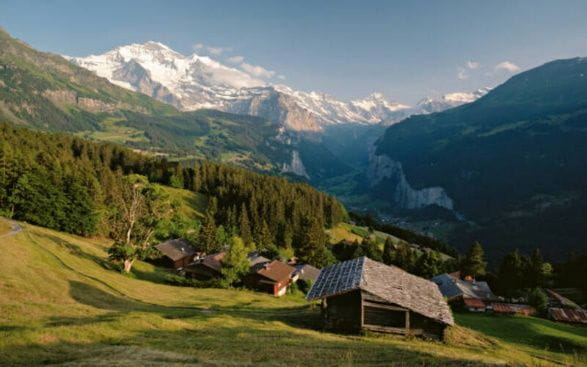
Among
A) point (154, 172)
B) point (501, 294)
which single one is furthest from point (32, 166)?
point (501, 294)

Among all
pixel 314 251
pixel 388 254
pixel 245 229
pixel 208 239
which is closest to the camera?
pixel 208 239

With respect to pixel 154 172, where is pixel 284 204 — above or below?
below

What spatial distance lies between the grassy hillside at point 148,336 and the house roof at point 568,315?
27.2m

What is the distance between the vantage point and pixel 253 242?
123 m

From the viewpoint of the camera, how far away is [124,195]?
109500mm

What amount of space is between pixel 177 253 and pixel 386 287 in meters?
76.3

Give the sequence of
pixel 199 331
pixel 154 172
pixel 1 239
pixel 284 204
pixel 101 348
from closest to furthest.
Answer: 1. pixel 101 348
2. pixel 199 331
3. pixel 1 239
4. pixel 284 204
5. pixel 154 172

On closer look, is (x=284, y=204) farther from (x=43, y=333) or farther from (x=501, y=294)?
(x=43, y=333)

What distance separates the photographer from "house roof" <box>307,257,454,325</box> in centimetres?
3528

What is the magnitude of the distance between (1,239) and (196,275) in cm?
4566

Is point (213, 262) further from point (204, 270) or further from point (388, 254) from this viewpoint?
point (388, 254)

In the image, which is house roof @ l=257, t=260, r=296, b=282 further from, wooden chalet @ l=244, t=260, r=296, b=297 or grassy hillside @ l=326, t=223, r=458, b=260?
grassy hillside @ l=326, t=223, r=458, b=260

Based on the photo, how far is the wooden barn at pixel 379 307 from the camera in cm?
3512

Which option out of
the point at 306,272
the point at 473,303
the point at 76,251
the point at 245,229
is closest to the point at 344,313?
the point at 76,251
